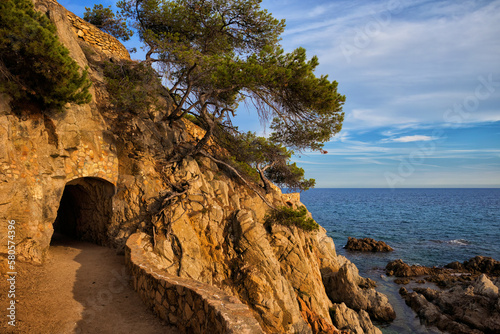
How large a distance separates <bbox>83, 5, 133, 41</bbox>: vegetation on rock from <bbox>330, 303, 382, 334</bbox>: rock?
20.0 m

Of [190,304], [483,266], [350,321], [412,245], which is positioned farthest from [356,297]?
[412,245]

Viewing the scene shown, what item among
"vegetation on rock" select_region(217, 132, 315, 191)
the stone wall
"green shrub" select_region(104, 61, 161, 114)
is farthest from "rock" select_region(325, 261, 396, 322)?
"green shrub" select_region(104, 61, 161, 114)

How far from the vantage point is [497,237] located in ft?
112

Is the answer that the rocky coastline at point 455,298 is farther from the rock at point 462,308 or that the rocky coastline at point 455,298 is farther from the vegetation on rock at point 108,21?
the vegetation on rock at point 108,21

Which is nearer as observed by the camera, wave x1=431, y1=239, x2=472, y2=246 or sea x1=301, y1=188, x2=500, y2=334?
sea x1=301, y1=188, x2=500, y2=334

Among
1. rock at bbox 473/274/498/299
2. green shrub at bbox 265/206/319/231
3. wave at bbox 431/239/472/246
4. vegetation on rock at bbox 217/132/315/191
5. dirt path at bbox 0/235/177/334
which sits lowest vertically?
wave at bbox 431/239/472/246

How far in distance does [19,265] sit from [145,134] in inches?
273

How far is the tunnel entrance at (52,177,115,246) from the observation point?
1112 cm

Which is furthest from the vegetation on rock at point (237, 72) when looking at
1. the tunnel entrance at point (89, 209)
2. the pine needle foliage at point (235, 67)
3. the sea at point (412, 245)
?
the sea at point (412, 245)

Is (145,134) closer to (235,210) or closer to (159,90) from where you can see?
(159,90)

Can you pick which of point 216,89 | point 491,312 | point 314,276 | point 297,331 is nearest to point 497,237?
point 491,312

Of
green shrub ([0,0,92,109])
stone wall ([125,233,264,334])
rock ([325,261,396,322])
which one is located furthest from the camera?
rock ([325,261,396,322])

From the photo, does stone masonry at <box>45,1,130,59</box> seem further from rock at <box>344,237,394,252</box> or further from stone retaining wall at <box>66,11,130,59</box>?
→ rock at <box>344,237,394,252</box>

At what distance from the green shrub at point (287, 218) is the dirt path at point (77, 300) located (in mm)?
7250
